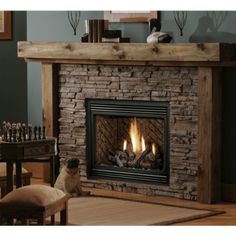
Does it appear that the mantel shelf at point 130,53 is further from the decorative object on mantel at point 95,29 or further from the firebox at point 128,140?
the firebox at point 128,140

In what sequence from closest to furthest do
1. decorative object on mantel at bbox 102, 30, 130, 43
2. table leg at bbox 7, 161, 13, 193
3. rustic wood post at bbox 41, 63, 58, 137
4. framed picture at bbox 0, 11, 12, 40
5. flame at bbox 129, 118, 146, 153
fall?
1. table leg at bbox 7, 161, 13, 193
2. decorative object on mantel at bbox 102, 30, 130, 43
3. flame at bbox 129, 118, 146, 153
4. rustic wood post at bbox 41, 63, 58, 137
5. framed picture at bbox 0, 11, 12, 40

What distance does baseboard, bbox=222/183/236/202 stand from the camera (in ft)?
17.7

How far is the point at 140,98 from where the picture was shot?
225 inches

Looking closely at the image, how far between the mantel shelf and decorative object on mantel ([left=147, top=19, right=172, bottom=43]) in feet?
0.34

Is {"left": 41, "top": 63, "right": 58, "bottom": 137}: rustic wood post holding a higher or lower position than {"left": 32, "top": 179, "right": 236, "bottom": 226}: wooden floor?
higher

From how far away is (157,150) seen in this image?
5781mm

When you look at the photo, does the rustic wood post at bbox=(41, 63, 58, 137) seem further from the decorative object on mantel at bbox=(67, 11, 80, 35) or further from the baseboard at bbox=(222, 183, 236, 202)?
the baseboard at bbox=(222, 183, 236, 202)

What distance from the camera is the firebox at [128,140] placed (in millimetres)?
5703

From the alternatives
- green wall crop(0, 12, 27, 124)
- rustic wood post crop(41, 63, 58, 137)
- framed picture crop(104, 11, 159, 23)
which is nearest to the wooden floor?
rustic wood post crop(41, 63, 58, 137)
